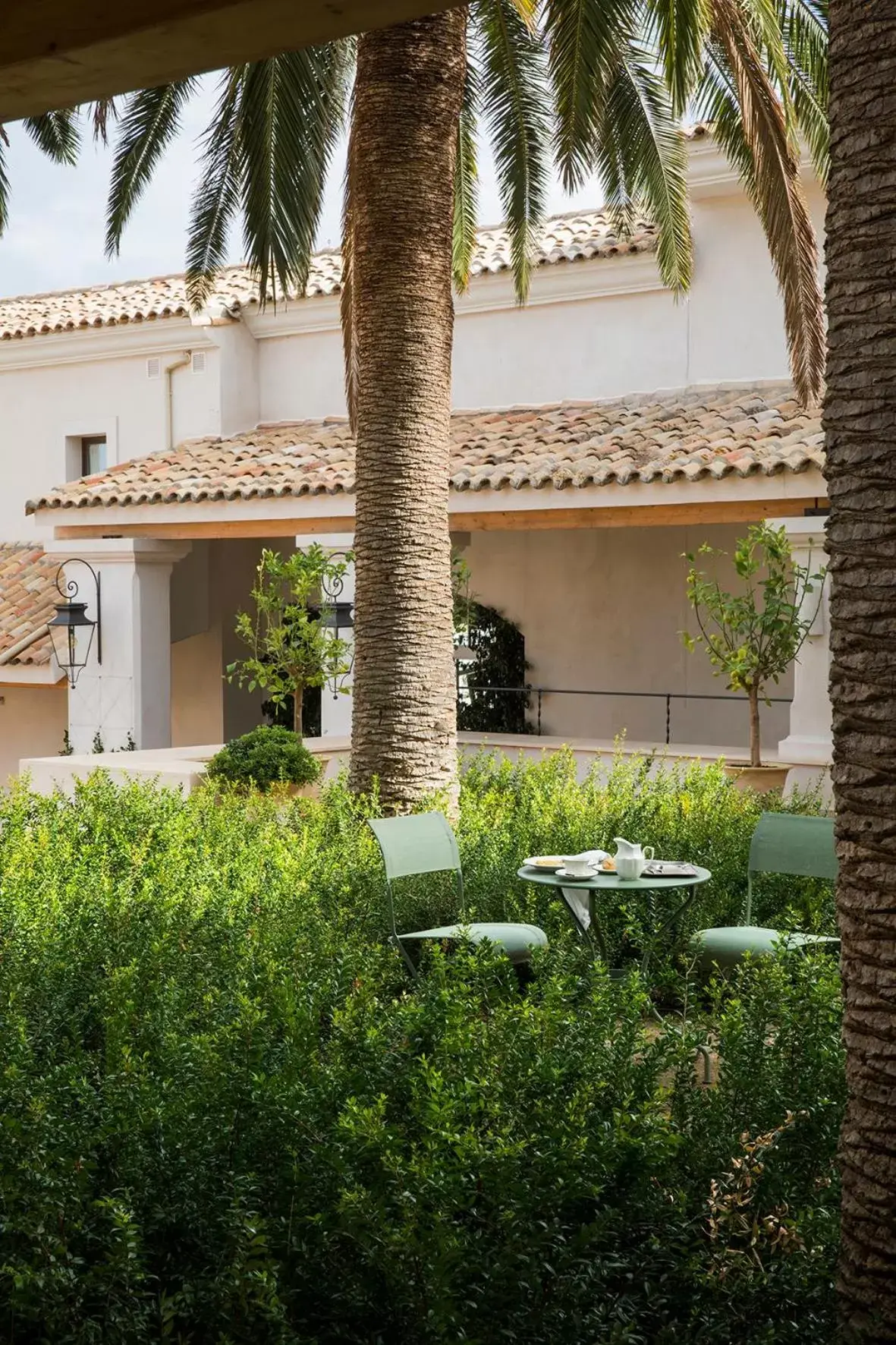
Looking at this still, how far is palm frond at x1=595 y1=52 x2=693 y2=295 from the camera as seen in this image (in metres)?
11.1

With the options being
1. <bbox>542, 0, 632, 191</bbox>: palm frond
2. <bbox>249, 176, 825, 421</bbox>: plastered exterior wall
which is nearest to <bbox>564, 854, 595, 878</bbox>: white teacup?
<bbox>542, 0, 632, 191</bbox>: palm frond

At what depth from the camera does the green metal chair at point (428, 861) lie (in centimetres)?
659

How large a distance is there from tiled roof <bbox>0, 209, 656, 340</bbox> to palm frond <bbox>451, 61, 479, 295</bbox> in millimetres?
2074

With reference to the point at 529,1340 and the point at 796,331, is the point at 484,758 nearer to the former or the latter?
the point at 796,331

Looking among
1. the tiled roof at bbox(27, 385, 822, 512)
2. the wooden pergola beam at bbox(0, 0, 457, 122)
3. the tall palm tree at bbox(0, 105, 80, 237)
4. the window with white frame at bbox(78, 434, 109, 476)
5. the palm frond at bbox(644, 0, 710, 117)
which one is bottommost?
the wooden pergola beam at bbox(0, 0, 457, 122)

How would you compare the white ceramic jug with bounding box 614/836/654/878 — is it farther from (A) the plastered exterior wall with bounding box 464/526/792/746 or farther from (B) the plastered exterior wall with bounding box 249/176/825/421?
(A) the plastered exterior wall with bounding box 464/526/792/746

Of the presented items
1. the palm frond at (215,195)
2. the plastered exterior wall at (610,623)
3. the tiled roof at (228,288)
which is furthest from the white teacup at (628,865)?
the plastered exterior wall at (610,623)

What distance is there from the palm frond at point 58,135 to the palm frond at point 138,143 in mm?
693

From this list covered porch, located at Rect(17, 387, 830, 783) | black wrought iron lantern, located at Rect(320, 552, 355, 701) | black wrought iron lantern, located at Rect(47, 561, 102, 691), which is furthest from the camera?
black wrought iron lantern, located at Rect(47, 561, 102, 691)

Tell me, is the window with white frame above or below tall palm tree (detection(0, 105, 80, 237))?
below

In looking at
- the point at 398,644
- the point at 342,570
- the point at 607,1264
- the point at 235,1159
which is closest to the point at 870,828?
the point at 607,1264

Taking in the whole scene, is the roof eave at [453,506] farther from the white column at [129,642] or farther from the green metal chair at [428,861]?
the green metal chair at [428,861]

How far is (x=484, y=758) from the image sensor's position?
38.3 ft

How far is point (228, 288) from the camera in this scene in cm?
1864
